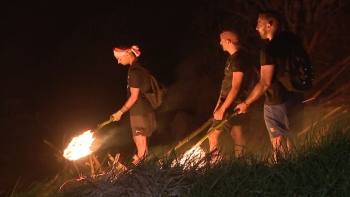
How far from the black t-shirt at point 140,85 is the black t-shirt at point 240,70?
0.97 metres

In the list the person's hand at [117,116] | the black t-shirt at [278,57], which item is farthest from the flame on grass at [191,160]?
the person's hand at [117,116]

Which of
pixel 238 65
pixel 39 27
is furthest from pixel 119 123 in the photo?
pixel 39 27

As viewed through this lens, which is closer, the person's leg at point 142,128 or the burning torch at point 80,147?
the burning torch at point 80,147

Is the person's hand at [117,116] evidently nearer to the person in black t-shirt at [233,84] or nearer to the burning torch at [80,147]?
the burning torch at [80,147]

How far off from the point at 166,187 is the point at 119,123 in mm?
6229

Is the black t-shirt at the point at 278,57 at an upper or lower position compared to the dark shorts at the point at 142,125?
upper

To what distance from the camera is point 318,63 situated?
355 inches

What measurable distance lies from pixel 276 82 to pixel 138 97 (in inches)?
73.8

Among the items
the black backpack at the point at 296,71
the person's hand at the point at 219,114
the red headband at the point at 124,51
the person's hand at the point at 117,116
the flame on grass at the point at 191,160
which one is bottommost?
the flame on grass at the point at 191,160

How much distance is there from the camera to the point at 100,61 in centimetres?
1431

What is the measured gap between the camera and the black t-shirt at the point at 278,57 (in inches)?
235

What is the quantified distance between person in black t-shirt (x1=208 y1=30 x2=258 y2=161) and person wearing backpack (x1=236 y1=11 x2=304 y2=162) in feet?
1.18

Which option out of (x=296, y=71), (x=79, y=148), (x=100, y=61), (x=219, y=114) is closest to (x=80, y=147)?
(x=79, y=148)

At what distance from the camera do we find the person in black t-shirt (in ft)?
21.5
